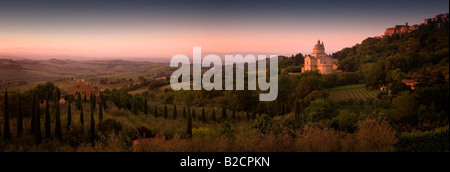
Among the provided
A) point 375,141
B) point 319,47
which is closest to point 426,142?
point 375,141

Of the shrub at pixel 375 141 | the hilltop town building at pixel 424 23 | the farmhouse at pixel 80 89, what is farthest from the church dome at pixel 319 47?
the shrub at pixel 375 141

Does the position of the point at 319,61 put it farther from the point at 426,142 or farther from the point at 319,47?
the point at 426,142

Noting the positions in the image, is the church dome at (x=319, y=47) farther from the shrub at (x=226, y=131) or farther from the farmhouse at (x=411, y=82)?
the shrub at (x=226, y=131)

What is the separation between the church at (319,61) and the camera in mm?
39500

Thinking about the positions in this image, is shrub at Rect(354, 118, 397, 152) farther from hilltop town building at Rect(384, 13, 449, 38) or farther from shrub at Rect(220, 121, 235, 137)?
hilltop town building at Rect(384, 13, 449, 38)

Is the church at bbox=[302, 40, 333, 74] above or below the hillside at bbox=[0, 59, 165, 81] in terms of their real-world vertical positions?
above

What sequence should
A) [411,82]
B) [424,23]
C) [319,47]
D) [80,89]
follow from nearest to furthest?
[411,82] < [424,23] < [80,89] < [319,47]

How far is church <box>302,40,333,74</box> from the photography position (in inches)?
1555

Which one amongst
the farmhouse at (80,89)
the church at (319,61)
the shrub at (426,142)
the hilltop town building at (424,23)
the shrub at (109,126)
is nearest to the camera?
the shrub at (426,142)

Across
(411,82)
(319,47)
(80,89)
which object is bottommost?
(80,89)

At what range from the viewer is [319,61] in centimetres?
4078

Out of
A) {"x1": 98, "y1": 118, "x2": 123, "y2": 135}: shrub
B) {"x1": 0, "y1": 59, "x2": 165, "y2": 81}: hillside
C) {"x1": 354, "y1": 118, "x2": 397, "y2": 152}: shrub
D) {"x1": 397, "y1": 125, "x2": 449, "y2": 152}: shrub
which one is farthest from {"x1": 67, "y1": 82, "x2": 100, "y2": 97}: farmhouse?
{"x1": 397, "y1": 125, "x2": 449, "y2": 152}: shrub
